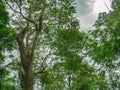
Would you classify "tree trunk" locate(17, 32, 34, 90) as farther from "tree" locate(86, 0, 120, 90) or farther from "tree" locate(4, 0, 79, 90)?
"tree" locate(86, 0, 120, 90)

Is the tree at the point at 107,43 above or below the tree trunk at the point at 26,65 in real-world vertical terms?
below

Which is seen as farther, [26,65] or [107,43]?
[26,65]

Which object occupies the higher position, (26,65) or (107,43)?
(26,65)

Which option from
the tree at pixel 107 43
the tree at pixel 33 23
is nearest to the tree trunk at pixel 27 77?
the tree at pixel 33 23

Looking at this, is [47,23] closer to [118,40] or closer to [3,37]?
Result: [3,37]

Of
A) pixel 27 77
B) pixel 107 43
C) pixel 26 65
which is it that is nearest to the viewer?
pixel 107 43

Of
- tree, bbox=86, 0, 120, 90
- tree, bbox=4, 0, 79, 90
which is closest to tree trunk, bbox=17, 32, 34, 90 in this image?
tree, bbox=4, 0, 79, 90

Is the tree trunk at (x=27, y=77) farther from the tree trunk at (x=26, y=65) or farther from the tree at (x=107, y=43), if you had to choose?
the tree at (x=107, y=43)

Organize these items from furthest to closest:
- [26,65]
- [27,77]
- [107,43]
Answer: [27,77] < [26,65] < [107,43]

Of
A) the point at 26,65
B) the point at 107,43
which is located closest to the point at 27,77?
the point at 26,65

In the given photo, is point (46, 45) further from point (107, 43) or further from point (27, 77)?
point (107, 43)

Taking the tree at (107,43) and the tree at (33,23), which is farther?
the tree at (33,23)

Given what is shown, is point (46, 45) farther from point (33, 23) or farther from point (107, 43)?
point (107, 43)

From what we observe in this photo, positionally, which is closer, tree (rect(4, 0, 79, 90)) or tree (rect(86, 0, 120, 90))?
tree (rect(86, 0, 120, 90))
